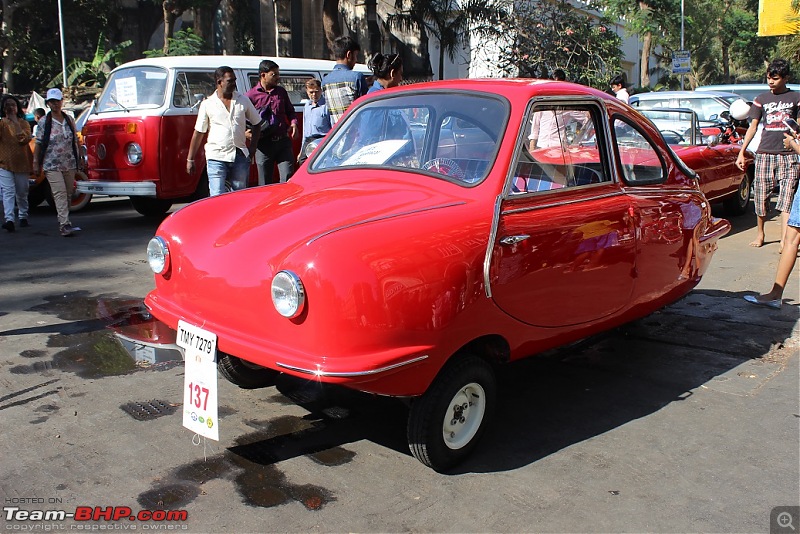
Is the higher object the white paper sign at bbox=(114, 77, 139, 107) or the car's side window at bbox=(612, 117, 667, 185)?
the white paper sign at bbox=(114, 77, 139, 107)

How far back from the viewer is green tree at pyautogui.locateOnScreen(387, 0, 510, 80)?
21.0 metres

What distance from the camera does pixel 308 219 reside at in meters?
3.59

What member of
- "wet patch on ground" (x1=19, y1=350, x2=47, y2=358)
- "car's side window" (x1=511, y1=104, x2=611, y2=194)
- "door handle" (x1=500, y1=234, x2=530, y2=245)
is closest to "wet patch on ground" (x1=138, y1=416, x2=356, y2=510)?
"door handle" (x1=500, y1=234, x2=530, y2=245)

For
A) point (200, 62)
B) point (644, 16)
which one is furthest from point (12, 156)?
point (644, 16)

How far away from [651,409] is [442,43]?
1836 cm

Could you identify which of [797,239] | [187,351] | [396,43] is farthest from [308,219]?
[396,43]

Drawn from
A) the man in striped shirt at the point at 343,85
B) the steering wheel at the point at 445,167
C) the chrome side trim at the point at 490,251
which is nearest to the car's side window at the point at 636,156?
the steering wheel at the point at 445,167

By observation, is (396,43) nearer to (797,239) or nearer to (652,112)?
(652,112)

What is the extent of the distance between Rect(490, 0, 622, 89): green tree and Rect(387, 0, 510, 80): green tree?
0.45 m

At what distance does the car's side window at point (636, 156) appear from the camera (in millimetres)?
4652

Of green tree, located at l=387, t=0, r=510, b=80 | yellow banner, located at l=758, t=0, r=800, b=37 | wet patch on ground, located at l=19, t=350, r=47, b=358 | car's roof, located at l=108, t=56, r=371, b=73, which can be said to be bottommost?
wet patch on ground, located at l=19, t=350, r=47, b=358

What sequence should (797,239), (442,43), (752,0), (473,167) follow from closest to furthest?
1. (473,167)
2. (797,239)
3. (442,43)
4. (752,0)

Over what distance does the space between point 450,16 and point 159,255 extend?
1937cm

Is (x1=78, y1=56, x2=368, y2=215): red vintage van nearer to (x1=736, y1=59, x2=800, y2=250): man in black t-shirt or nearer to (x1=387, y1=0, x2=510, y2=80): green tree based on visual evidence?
(x1=736, y1=59, x2=800, y2=250): man in black t-shirt
